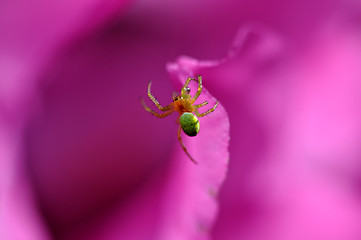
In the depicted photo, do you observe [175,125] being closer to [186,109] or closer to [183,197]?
[186,109]

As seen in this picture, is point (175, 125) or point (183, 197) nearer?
point (183, 197)

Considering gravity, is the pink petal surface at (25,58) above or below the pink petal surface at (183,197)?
above

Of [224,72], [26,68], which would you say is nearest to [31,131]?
[26,68]

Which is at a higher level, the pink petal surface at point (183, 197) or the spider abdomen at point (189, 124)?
the spider abdomen at point (189, 124)

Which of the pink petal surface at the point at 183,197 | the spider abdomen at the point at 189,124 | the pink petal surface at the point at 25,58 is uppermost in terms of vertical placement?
the pink petal surface at the point at 25,58

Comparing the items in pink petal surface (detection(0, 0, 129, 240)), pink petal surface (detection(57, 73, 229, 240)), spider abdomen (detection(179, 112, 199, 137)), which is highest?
pink petal surface (detection(0, 0, 129, 240))

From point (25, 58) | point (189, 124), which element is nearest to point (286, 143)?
point (189, 124)
